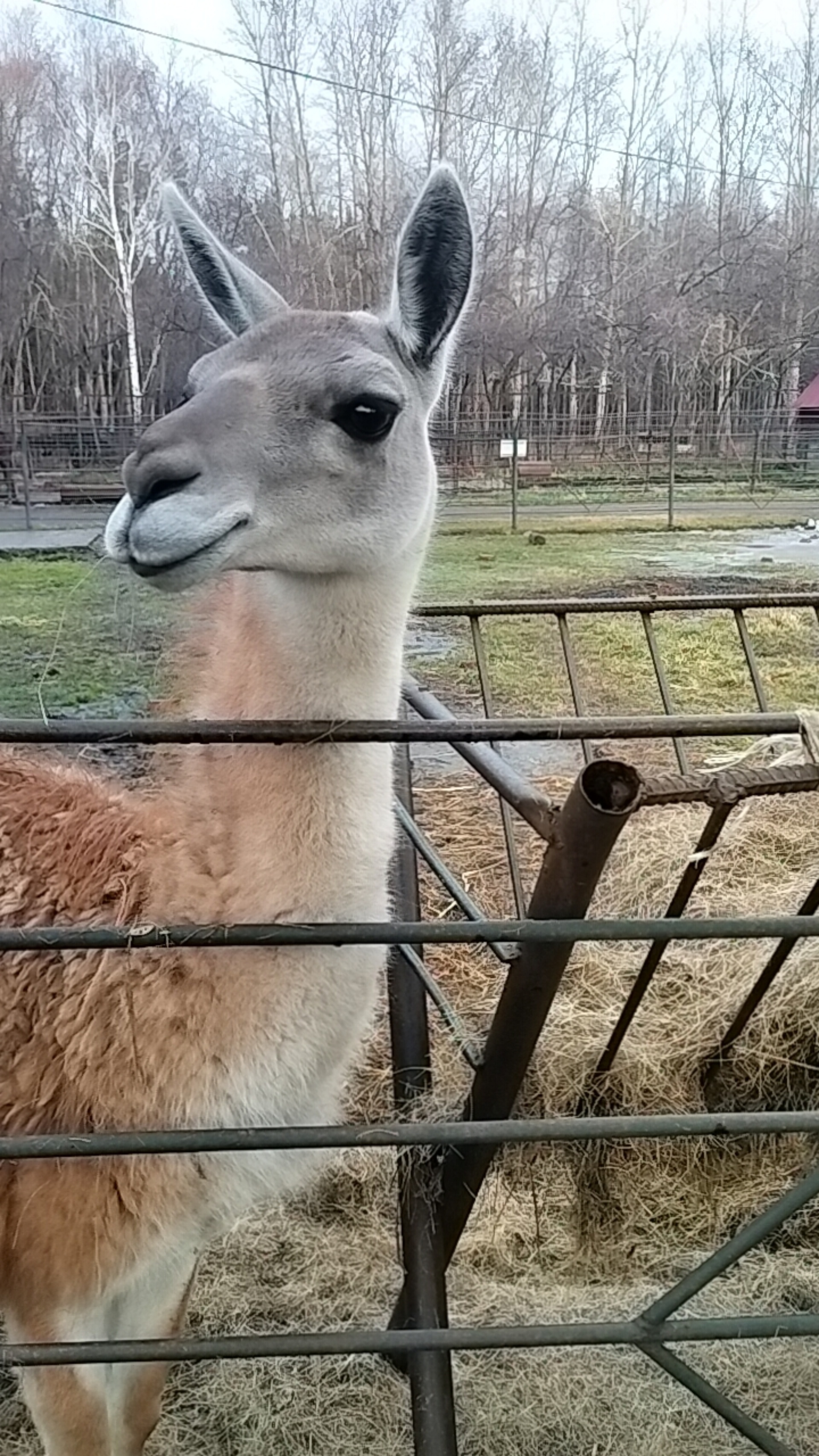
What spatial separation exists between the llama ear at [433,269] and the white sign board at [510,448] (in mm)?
5147

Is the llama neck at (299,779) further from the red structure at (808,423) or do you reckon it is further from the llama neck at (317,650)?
the red structure at (808,423)

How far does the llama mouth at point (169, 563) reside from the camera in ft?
2.97

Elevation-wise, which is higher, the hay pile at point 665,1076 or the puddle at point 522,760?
the puddle at point 522,760

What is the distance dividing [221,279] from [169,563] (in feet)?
1.97

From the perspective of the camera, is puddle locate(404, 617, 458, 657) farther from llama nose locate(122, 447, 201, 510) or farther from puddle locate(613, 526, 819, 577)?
llama nose locate(122, 447, 201, 510)

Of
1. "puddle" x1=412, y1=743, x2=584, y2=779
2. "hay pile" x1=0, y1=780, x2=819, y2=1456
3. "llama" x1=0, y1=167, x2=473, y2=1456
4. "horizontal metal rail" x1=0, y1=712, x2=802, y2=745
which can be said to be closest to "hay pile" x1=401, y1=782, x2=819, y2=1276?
"hay pile" x1=0, y1=780, x2=819, y2=1456

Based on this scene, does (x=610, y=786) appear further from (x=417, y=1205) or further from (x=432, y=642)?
(x=432, y=642)

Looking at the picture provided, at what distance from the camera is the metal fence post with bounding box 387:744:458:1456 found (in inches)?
45.5

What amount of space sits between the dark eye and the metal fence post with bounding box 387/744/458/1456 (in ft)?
1.98

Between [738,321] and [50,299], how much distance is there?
13.8ft

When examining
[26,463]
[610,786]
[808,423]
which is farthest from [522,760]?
[808,423]

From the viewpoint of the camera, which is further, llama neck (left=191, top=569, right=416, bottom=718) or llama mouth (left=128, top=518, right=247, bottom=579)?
llama neck (left=191, top=569, right=416, bottom=718)

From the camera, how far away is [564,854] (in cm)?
81

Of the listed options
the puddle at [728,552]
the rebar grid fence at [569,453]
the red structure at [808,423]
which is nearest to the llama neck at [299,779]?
the rebar grid fence at [569,453]
